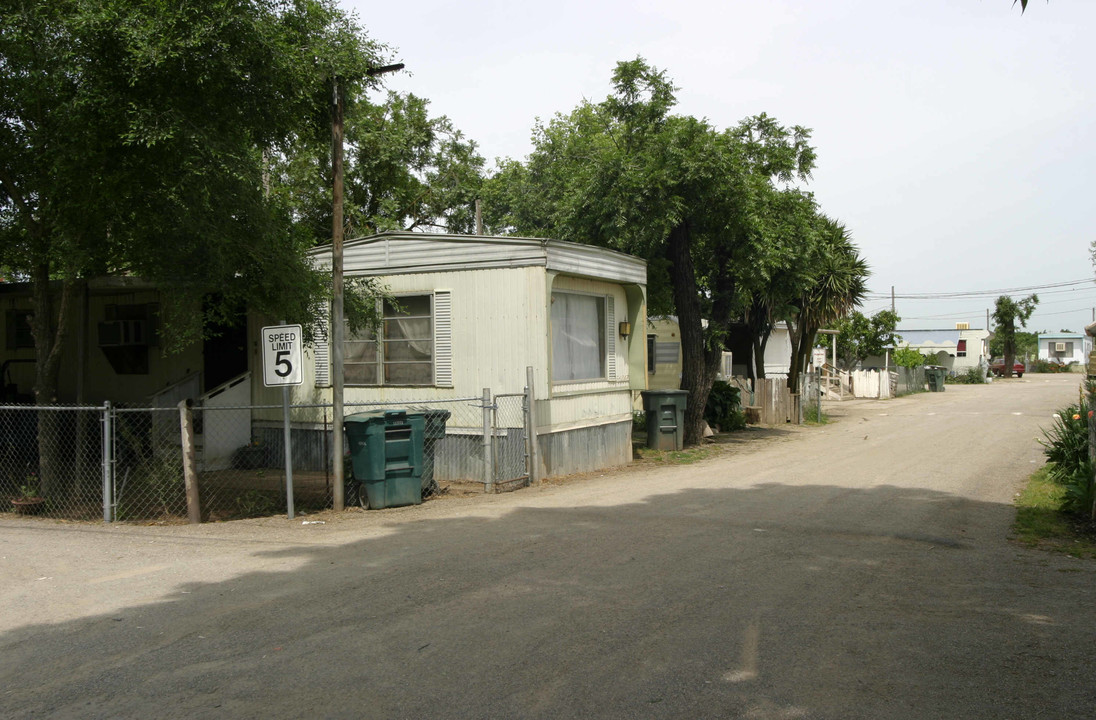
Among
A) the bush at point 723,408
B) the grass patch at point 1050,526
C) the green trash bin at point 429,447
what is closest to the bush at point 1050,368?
the bush at point 723,408

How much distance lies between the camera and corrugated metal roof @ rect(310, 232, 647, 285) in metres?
12.9

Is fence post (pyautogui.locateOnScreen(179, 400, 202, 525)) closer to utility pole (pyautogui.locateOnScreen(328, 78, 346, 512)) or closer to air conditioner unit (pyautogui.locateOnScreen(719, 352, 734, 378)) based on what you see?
utility pole (pyautogui.locateOnScreen(328, 78, 346, 512))

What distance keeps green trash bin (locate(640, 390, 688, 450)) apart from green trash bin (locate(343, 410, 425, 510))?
22.8 ft

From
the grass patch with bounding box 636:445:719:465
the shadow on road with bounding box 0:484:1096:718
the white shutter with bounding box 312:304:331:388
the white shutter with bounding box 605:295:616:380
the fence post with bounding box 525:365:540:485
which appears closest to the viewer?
the shadow on road with bounding box 0:484:1096:718

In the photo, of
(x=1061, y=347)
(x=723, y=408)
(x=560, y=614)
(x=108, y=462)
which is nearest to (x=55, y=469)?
(x=108, y=462)

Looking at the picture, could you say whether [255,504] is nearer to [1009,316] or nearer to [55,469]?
[55,469]

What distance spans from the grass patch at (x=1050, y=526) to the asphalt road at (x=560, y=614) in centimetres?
26

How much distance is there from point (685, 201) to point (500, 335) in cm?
579

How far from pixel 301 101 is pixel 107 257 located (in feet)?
9.71

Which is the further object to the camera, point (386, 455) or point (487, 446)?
point (487, 446)

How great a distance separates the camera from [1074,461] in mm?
11297

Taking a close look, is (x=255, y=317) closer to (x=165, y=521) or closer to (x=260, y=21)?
(x=165, y=521)

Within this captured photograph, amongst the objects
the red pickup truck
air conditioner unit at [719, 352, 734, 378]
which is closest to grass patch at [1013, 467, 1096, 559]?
air conditioner unit at [719, 352, 734, 378]

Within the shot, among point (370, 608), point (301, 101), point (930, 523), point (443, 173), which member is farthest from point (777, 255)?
point (443, 173)
